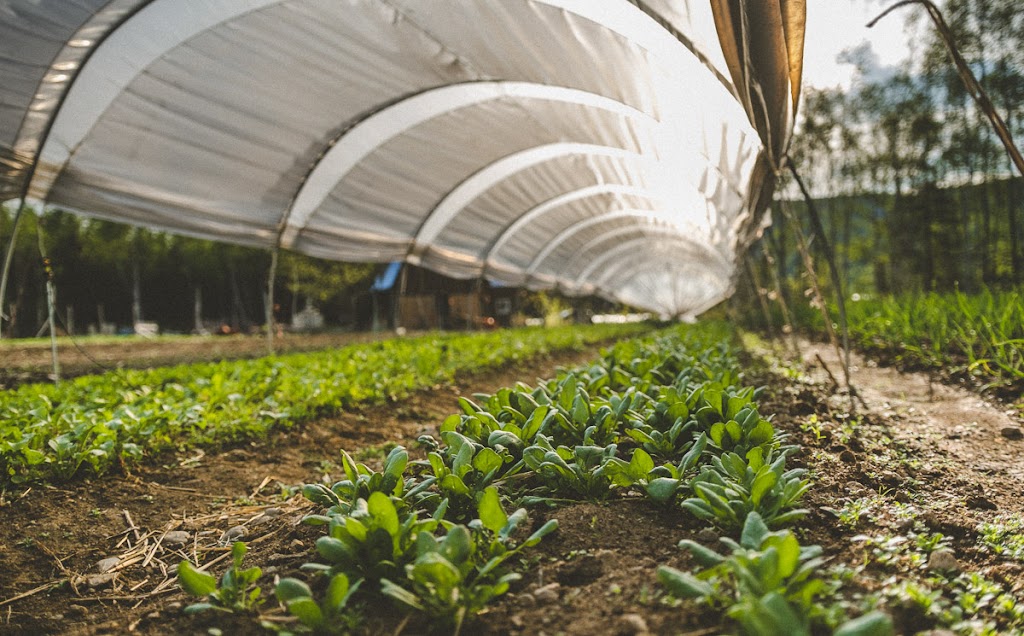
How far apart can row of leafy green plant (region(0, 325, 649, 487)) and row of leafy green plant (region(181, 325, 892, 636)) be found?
1481mm

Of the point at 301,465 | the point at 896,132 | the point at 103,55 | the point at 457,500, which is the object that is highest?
the point at 896,132

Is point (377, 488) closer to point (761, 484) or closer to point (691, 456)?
point (691, 456)

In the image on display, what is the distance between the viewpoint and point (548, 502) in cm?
175

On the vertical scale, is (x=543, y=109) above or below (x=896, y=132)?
below

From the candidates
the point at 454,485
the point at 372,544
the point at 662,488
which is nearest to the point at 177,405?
the point at 454,485

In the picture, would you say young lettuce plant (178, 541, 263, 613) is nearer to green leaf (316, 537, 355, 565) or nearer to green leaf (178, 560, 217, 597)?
green leaf (178, 560, 217, 597)

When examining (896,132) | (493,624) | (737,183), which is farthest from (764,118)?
(896,132)

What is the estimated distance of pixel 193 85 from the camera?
14.8 feet

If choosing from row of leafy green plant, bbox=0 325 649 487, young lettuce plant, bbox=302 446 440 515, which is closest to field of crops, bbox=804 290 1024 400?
young lettuce plant, bbox=302 446 440 515

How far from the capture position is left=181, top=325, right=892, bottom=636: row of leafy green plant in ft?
3.65

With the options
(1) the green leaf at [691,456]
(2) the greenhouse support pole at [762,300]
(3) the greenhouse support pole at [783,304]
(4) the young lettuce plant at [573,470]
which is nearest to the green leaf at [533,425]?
(4) the young lettuce plant at [573,470]

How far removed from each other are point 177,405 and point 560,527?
2841 mm

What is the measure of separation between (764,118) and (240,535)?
10.9ft

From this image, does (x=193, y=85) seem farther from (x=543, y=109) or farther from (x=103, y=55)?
(x=543, y=109)
